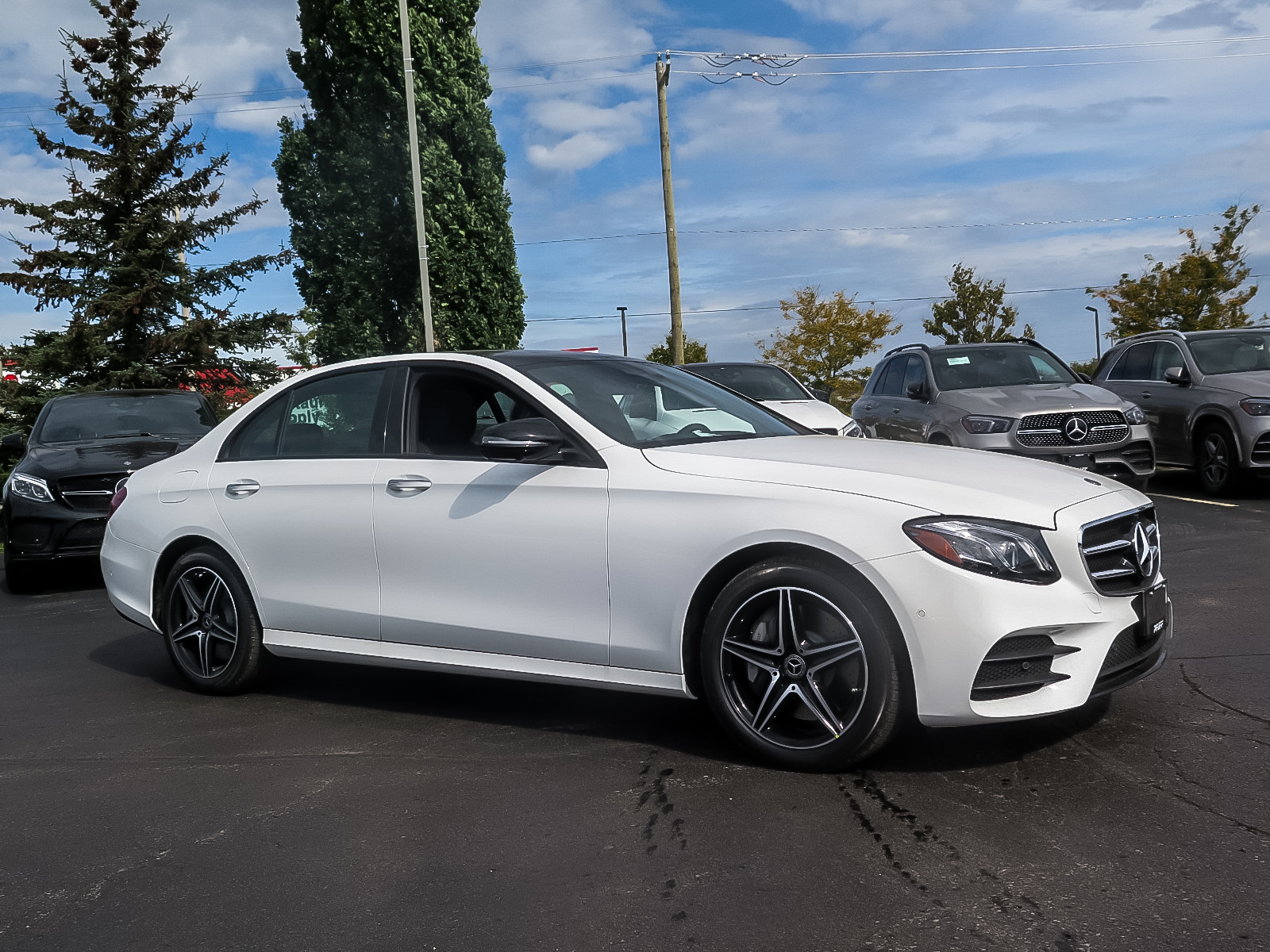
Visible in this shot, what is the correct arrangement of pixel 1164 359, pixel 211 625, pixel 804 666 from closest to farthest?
pixel 804 666
pixel 211 625
pixel 1164 359

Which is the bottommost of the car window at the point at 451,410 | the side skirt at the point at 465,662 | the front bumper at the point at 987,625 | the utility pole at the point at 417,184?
the side skirt at the point at 465,662

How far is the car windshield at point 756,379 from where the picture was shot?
1341 cm

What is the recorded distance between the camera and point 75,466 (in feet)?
33.2

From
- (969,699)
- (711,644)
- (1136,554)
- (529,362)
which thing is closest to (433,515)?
(529,362)

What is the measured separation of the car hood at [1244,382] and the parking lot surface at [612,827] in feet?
23.4

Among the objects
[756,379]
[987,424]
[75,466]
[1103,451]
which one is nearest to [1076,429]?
[1103,451]

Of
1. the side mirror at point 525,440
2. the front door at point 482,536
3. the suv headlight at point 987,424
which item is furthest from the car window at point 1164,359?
the side mirror at point 525,440

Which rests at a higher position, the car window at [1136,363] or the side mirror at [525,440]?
the car window at [1136,363]

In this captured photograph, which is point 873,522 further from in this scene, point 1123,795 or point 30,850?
point 30,850

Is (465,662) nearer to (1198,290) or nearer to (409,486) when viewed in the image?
(409,486)

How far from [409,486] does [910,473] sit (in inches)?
82.7

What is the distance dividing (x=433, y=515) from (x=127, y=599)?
7.52ft

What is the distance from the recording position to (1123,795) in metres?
3.79

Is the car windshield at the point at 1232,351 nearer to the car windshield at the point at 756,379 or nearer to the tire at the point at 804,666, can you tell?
the car windshield at the point at 756,379
